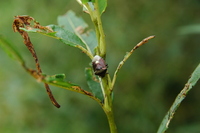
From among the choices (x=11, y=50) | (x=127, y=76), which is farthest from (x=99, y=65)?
(x=127, y=76)

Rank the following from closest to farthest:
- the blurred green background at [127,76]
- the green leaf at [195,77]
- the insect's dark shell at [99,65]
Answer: the insect's dark shell at [99,65]
the green leaf at [195,77]
the blurred green background at [127,76]

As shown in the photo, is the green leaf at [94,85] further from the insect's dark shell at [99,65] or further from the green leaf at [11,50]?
the green leaf at [11,50]

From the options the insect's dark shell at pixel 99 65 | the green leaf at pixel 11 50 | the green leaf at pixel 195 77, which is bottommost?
the green leaf at pixel 195 77

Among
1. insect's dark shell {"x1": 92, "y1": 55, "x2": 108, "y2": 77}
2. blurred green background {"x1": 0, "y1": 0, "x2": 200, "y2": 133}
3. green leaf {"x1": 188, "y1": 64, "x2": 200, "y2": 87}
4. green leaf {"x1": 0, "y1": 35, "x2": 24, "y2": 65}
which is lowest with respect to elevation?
blurred green background {"x1": 0, "y1": 0, "x2": 200, "y2": 133}

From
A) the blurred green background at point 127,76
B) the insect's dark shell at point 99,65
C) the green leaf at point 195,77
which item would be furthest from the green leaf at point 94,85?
the blurred green background at point 127,76

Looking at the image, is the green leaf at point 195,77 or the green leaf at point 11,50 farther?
the green leaf at point 195,77

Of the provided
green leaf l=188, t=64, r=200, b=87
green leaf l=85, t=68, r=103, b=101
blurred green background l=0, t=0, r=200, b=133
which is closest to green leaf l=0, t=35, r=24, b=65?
green leaf l=85, t=68, r=103, b=101

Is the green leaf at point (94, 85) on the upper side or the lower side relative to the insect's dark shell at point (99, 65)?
lower

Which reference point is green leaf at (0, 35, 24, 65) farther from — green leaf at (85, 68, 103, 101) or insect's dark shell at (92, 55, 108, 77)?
green leaf at (85, 68, 103, 101)

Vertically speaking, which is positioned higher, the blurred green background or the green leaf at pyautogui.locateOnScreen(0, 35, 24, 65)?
the green leaf at pyautogui.locateOnScreen(0, 35, 24, 65)
